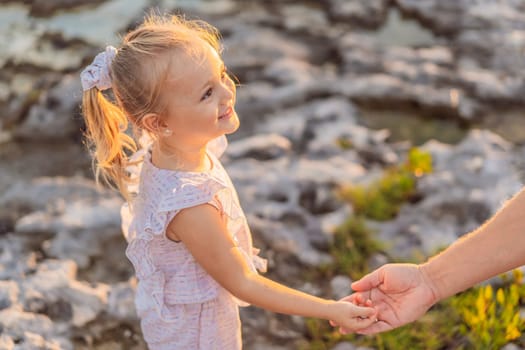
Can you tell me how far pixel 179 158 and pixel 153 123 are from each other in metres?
0.13

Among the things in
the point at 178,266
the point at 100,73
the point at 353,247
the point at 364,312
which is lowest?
the point at 353,247

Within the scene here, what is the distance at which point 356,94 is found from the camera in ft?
14.5

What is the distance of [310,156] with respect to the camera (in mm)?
3822

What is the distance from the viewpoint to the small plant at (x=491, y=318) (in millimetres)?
2492

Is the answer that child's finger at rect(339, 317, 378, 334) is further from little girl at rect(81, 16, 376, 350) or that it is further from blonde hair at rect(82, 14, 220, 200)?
blonde hair at rect(82, 14, 220, 200)

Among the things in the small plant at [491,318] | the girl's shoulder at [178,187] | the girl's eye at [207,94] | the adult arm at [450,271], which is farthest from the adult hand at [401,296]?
the girl's eye at [207,94]

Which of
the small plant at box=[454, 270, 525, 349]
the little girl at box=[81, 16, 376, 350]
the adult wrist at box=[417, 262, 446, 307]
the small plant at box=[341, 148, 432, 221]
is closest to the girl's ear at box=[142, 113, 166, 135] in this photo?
the little girl at box=[81, 16, 376, 350]

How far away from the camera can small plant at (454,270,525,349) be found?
249 centimetres

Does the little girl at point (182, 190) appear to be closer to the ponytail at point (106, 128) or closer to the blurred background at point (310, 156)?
the ponytail at point (106, 128)

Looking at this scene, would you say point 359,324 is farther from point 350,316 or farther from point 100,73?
point 100,73

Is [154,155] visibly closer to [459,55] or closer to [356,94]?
[356,94]

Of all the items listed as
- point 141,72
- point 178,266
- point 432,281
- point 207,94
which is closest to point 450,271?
point 432,281

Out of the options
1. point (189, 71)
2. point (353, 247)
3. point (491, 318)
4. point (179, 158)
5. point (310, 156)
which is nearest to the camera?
point (189, 71)

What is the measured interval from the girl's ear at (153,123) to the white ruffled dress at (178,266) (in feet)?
0.38
